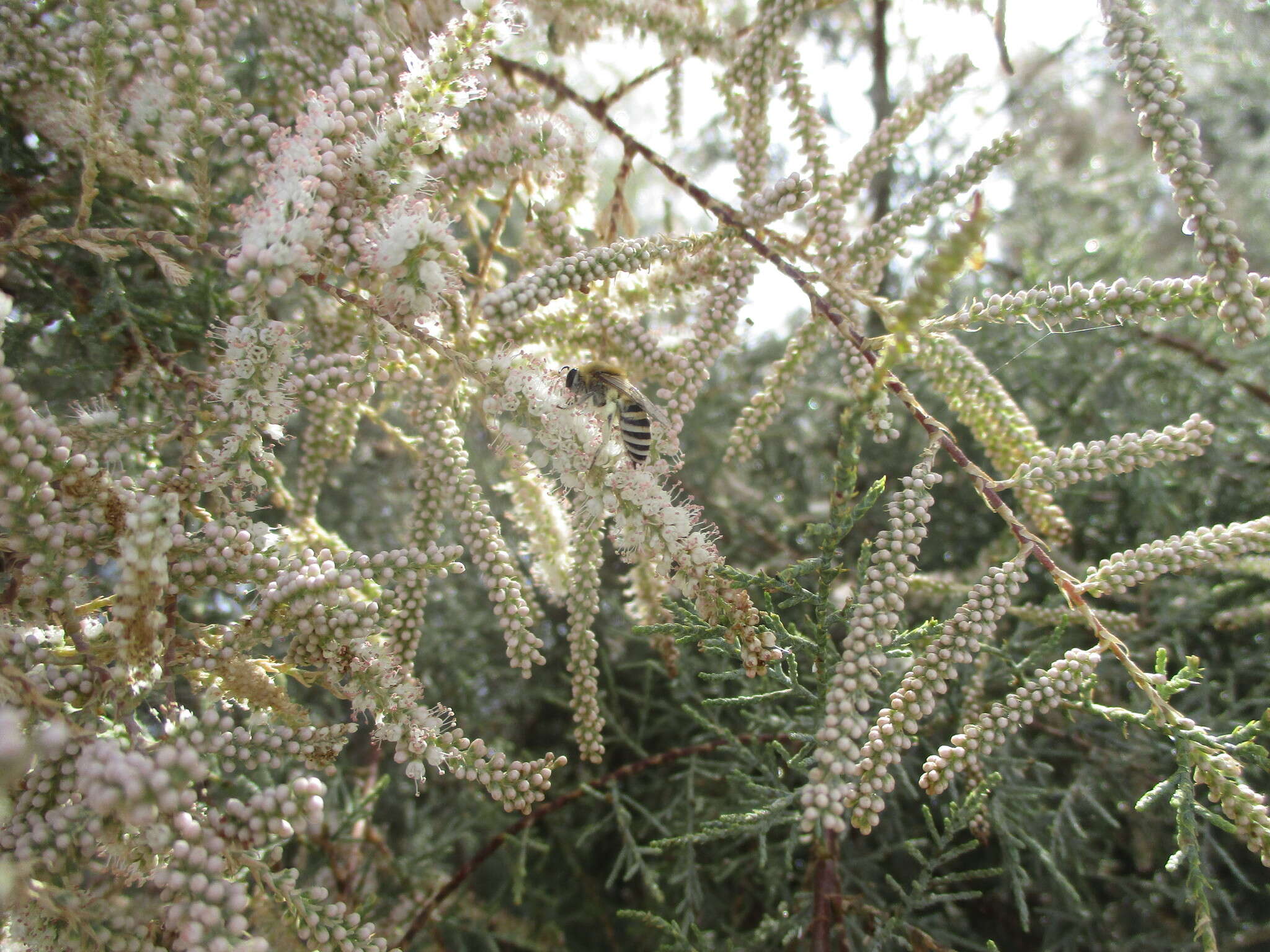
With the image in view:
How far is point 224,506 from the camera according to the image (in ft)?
3.09

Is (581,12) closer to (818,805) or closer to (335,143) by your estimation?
(335,143)

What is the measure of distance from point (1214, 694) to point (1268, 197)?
194 centimetres

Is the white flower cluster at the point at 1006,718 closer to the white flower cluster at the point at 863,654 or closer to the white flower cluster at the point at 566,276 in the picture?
the white flower cluster at the point at 863,654

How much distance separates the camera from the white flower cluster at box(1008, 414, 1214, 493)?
0.98 m

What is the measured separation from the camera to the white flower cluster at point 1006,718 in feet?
2.91

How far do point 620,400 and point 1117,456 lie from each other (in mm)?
623

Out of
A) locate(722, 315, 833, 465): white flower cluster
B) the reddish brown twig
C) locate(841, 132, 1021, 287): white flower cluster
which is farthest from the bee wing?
the reddish brown twig

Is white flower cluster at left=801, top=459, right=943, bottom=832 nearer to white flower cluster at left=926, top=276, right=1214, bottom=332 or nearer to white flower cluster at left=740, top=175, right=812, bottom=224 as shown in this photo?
white flower cluster at left=926, top=276, right=1214, bottom=332

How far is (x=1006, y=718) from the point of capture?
931 mm

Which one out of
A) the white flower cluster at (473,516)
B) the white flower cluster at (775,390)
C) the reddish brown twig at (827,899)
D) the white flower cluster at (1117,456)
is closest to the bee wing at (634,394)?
the white flower cluster at (775,390)

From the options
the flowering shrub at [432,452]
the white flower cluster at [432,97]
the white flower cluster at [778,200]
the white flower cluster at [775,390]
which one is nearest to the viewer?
the flowering shrub at [432,452]

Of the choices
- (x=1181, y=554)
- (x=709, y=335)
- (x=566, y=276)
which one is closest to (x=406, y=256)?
(x=566, y=276)

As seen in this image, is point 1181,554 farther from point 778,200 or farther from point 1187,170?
point 778,200

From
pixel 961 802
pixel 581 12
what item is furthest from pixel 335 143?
pixel 961 802
